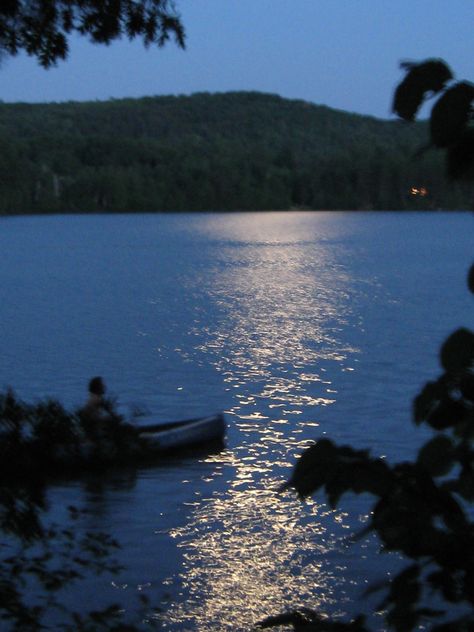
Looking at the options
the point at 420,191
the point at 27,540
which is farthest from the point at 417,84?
the point at 27,540

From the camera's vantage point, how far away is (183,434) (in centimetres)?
1509

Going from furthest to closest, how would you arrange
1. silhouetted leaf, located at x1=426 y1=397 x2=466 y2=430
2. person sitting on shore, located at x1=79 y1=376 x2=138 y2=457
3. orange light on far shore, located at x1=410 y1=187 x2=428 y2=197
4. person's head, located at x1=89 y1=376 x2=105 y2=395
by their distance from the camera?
person's head, located at x1=89 y1=376 x2=105 y2=395, person sitting on shore, located at x1=79 y1=376 x2=138 y2=457, orange light on far shore, located at x1=410 y1=187 x2=428 y2=197, silhouetted leaf, located at x1=426 y1=397 x2=466 y2=430

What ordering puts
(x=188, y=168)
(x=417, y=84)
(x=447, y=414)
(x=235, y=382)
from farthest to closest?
(x=188, y=168) < (x=235, y=382) < (x=447, y=414) < (x=417, y=84)

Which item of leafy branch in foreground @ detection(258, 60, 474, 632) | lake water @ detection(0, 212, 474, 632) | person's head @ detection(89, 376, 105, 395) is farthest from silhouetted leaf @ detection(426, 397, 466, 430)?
person's head @ detection(89, 376, 105, 395)

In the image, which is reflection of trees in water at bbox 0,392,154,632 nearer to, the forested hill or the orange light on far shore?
the orange light on far shore

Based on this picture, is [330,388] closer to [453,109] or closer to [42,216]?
[453,109]

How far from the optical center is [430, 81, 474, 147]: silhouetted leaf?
1.80m

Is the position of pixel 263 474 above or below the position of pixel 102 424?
below

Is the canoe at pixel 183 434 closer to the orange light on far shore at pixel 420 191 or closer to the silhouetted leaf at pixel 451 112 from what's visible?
the orange light on far shore at pixel 420 191

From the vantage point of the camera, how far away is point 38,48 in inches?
201

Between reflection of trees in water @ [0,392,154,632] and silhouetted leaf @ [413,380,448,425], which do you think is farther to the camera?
reflection of trees in water @ [0,392,154,632]

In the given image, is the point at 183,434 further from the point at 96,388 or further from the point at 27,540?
the point at 27,540

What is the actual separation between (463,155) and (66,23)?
361cm

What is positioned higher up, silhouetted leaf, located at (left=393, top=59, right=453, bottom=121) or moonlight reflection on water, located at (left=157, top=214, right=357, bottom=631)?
silhouetted leaf, located at (left=393, top=59, right=453, bottom=121)
